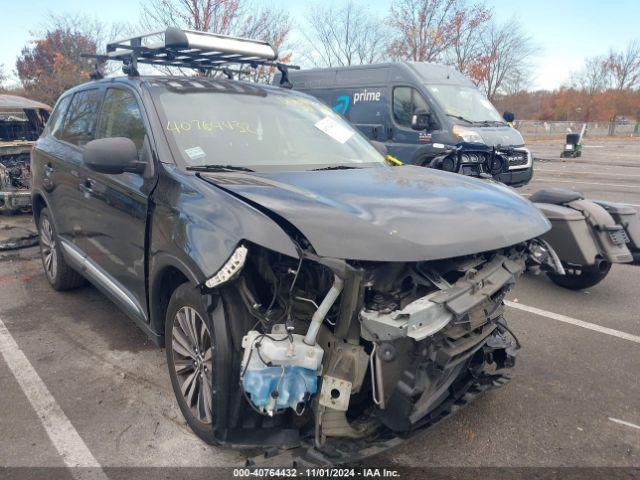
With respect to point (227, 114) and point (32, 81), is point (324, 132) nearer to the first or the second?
point (227, 114)

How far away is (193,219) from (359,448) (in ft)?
4.26

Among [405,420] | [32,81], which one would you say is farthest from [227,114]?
[32,81]

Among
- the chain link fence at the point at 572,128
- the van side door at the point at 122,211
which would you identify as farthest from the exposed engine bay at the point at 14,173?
the chain link fence at the point at 572,128

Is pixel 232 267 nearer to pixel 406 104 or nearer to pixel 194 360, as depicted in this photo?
pixel 194 360

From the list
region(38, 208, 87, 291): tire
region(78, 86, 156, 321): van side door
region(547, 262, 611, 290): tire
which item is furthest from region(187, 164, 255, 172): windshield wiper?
region(547, 262, 611, 290): tire

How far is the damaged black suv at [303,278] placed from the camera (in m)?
2.14

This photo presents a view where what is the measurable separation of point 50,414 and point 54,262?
86.5 inches

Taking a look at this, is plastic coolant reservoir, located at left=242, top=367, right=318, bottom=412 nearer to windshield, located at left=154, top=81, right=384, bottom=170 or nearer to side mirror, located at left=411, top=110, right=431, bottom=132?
windshield, located at left=154, top=81, right=384, bottom=170

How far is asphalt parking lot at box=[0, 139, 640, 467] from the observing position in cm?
267

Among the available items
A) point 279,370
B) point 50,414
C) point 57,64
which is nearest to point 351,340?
point 279,370

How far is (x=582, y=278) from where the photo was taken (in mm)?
4980

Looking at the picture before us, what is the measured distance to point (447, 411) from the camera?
8.09 feet

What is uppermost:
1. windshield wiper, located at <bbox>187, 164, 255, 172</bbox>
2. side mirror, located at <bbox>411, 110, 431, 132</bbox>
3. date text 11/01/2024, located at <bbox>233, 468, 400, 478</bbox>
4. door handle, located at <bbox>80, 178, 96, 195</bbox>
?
side mirror, located at <bbox>411, 110, 431, 132</bbox>

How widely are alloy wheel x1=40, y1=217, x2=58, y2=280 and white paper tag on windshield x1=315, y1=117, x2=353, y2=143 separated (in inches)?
108
